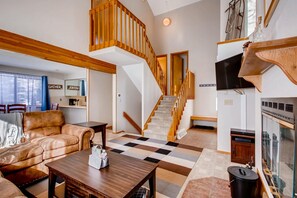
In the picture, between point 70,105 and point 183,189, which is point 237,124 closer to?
point 183,189

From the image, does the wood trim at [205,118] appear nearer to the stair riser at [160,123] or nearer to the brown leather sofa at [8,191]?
the stair riser at [160,123]

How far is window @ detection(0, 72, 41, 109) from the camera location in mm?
3730

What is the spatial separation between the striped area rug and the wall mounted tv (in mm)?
1615

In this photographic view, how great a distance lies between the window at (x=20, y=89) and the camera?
373 cm

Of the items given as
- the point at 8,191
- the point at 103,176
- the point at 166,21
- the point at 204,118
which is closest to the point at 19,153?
the point at 8,191

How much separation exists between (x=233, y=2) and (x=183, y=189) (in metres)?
4.14

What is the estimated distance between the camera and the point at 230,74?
2578mm

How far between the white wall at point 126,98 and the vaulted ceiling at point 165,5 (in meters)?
3.68

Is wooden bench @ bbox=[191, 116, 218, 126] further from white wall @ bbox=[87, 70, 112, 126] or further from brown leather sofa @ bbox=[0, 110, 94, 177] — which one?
brown leather sofa @ bbox=[0, 110, 94, 177]

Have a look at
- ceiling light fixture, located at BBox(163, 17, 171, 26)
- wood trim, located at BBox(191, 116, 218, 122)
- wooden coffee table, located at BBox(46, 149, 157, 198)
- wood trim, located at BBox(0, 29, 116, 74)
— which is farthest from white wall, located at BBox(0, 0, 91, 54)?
wood trim, located at BBox(191, 116, 218, 122)

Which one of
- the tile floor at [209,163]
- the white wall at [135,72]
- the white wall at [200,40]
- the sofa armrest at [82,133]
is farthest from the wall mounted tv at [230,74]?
the white wall at [200,40]

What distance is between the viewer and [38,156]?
223 centimetres

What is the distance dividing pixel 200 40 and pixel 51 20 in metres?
5.28

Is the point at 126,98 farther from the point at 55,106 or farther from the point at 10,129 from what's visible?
the point at 10,129
